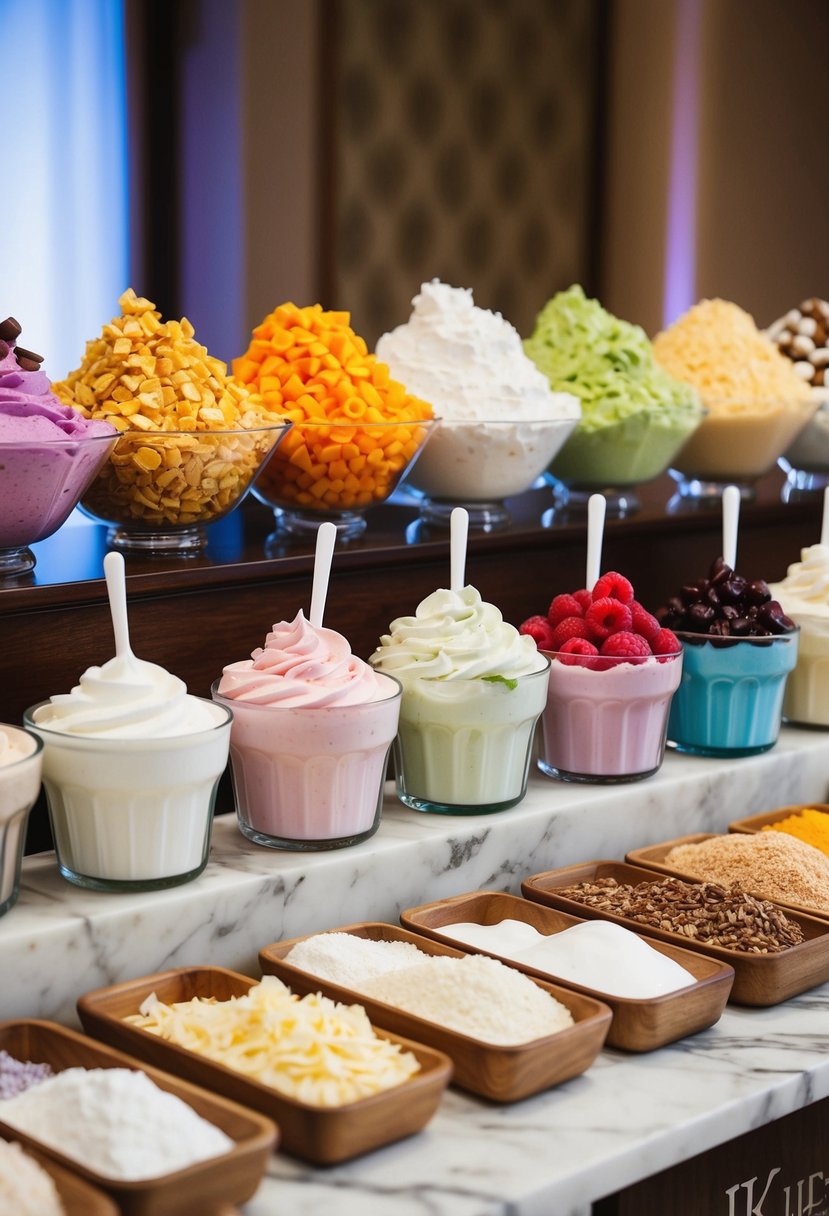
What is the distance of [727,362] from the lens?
2.60 meters

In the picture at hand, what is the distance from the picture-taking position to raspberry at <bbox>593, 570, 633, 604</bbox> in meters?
1.92

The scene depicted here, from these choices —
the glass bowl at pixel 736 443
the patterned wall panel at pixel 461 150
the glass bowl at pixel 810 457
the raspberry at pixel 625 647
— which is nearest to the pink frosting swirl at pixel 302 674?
the raspberry at pixel 625 647

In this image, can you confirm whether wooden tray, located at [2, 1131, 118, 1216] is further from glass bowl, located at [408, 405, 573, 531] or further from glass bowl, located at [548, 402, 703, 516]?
glass bowl, located at [548, 402, 703, 516]

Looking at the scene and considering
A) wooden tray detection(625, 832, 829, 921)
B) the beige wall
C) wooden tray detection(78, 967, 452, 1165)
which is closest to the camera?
wooden tray detection(78, 967, 452, 1165)

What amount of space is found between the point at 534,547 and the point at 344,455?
1.26 ft

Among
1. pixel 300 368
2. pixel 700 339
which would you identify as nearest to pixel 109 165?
pixel 700 339

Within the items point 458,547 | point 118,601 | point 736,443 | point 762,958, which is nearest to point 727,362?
point 736,443

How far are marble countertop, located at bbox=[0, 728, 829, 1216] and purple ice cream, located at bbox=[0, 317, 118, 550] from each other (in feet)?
1.19

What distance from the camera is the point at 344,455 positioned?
6.34 feet

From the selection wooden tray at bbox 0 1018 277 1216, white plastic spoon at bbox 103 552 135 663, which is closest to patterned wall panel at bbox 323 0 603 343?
white plastic spoon at bbox 103 552 135 663

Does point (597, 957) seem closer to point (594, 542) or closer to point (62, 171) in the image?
point (594, 542)

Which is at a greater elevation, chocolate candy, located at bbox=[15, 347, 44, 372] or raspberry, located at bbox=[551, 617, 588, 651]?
chocolate candy, located at bbox=[15, 347, 44, 372]

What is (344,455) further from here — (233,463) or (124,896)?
(124,896)

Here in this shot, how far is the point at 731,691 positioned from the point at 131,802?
36.5 inches
